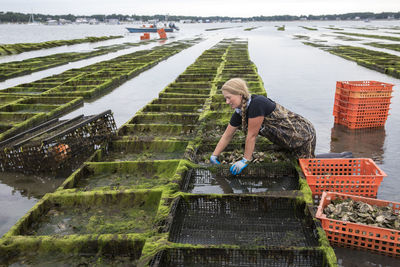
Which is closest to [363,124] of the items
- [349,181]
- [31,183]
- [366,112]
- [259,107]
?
[366,112]

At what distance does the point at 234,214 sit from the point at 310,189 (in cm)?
114

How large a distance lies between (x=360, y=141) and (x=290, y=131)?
11.7 ft

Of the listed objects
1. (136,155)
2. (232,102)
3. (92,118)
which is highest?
(232,102)

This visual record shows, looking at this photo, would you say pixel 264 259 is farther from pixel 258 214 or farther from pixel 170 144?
pixel 170 144

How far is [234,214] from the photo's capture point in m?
4.09

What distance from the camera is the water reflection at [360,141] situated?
6668 millimetres

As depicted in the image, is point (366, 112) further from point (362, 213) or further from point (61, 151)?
point (61, 151)

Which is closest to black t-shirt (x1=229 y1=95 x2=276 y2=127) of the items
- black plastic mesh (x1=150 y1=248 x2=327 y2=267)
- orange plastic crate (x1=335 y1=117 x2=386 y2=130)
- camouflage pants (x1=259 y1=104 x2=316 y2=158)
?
camouflage pants (x1=259 y1=104 x2=316 y2=158)

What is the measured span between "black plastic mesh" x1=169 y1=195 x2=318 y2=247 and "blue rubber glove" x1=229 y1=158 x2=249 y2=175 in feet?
2.11

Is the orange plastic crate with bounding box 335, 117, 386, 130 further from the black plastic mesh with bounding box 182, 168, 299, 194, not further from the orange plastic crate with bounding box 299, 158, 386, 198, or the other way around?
the black plastic mesh with bounding box 182, 168, 299, 194

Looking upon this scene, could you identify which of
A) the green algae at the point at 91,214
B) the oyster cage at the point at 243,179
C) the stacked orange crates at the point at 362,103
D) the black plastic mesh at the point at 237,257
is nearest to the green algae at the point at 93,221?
the green algae at the point at 91,214

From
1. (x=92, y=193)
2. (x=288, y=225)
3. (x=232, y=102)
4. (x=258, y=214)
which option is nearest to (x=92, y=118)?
(x=92, y=193)

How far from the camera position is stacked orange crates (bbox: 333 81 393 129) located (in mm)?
7585

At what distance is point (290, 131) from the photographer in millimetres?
4770
